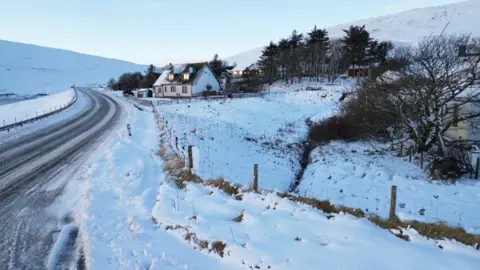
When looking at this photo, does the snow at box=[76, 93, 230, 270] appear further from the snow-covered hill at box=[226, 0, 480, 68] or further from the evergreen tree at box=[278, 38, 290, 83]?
the snow-covered hill at box=[226, 0, 480, 68]

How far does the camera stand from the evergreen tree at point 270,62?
72562 mm

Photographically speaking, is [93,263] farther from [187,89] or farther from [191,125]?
[187,89]

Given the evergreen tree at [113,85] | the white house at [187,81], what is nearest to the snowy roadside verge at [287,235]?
the white house at [187,81]

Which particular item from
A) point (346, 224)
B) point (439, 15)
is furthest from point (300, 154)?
point (439, 15)

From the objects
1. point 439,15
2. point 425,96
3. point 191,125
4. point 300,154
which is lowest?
point 300,154

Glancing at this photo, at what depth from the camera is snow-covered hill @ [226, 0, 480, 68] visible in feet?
431

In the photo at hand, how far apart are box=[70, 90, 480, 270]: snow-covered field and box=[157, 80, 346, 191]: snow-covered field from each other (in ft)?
11.5

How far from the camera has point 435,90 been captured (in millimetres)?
18562

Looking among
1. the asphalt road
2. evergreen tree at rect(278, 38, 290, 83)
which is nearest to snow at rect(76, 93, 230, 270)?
the asphalt road

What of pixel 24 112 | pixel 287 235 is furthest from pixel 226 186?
pixel 24 112

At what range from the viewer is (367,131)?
24.5 m

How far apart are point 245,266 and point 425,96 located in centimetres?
1760

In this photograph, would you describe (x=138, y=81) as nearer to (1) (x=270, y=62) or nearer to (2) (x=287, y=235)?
(1) (x=270, y=62)

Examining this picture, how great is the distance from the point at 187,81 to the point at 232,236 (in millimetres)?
53468
